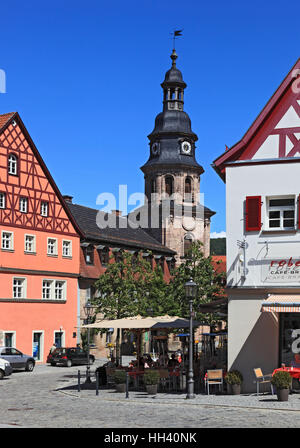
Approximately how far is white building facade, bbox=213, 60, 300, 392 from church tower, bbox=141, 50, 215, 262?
52.6 metres

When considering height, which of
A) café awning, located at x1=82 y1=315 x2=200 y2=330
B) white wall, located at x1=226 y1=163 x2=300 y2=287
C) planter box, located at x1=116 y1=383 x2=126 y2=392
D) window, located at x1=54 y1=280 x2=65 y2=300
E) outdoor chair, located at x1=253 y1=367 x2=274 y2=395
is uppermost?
white wall, located at x1=226 y1=163 x2=300 y2=287

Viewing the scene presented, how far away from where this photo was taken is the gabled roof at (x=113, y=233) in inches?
2277

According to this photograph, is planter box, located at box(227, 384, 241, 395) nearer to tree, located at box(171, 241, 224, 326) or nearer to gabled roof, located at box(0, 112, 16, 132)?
tree, located at box(171, 241, 224, 326)

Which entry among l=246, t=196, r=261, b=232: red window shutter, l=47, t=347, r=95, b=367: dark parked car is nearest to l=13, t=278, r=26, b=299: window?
l=47, t=347, r=95, b=367: dark parked car

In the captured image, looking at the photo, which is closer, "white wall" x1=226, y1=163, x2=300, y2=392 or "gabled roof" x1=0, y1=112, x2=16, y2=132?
"white wall" x1=226, y1=163, x2=300, y2=392

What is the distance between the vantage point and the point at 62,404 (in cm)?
2169

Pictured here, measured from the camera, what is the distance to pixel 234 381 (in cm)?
2341

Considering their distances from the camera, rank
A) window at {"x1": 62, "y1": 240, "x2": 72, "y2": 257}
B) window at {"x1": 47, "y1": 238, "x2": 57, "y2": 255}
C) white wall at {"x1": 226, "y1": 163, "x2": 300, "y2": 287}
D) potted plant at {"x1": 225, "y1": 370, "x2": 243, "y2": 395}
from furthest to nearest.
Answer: window at {"x1": 62, "y1": 240, "x2": 72, "y2": 257}
window at {"x1": 47, "y1": 238, "x2": 57, "y2": 255}
white wall at {"x1": 226, "y1": 163, "x2": 300, "y2": 287}
potted plant at {"x1": 225, "y1": 370, "x2": 243, "y2": 395}

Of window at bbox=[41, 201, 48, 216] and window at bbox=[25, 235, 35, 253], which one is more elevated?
window at bbox=[41, 201, 48, 216]

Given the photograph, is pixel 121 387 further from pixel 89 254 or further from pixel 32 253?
pixel 89 254

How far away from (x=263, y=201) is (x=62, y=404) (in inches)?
379

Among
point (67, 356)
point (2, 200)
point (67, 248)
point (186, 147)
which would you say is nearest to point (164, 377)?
point (67, 356)

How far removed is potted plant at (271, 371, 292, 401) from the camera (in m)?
21.1

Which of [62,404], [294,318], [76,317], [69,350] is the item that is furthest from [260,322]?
[76,317]
